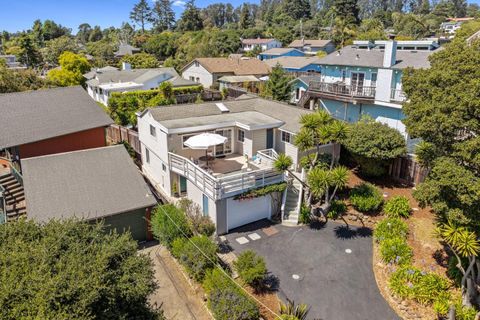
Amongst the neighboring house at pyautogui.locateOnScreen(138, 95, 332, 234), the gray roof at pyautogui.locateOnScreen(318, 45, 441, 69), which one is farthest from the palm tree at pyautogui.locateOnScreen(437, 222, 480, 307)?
the gray roof at pyautogui.locateOnScreen(318, 45, 441, 69)

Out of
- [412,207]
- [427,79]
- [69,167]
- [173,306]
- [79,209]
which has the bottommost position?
[173,306]

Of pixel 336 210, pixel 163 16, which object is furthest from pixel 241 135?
pixel 163 16

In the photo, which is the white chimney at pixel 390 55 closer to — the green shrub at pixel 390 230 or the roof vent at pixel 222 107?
the roof vent at pixel 222 107

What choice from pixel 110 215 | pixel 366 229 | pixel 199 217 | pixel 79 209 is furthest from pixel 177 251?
pixel 366 229

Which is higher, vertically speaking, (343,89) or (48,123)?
(343,89)

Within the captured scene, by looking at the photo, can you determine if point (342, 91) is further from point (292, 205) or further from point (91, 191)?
point (91, 191)

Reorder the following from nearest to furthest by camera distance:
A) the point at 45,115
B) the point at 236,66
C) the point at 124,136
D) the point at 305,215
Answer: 1. the point at 305,215
2. the point at 45,115
3. the point at 124,136
4. the point at 236,66

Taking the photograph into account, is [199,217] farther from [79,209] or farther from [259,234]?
[79,209]
